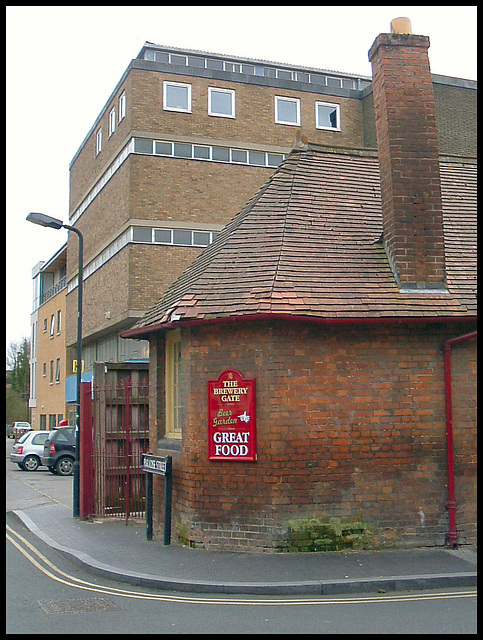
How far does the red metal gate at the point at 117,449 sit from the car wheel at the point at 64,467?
11875 mm

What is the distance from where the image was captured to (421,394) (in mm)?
9906

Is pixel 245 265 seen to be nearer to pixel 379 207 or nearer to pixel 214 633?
pixel 379 207

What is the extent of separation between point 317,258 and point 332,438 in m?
2.71

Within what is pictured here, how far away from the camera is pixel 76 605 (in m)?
7.33

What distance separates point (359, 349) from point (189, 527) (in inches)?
139

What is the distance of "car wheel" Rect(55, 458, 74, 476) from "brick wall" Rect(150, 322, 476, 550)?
51.4ft

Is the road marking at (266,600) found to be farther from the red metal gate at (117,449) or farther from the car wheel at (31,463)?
the car wheel at (31,463)

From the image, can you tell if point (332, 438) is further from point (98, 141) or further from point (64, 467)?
point (98, 141)

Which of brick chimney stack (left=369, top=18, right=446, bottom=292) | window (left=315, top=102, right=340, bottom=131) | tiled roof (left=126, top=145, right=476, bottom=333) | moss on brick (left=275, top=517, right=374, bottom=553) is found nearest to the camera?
moss on brick (left=275, top=517, right=374, bottom=553)

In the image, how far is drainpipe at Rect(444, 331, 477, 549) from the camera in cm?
963

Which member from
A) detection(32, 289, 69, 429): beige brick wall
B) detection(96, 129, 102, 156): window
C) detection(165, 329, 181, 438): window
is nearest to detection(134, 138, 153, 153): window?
detection(96, 129, 102, 156): window

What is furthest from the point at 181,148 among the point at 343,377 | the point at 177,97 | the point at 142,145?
the point at 343,377

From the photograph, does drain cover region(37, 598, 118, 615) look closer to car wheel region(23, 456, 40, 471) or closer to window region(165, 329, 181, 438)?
window region(165, 329, 181, 438)

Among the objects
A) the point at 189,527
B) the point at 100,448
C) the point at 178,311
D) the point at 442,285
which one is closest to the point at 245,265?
the point at 178,311
